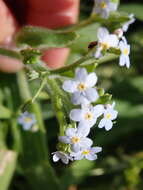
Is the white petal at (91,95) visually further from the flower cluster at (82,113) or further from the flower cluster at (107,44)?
the flower cluster at (107,44)

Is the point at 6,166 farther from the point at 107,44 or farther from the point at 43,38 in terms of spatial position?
the point at 107,44

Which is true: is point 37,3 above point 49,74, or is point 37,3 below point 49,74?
above

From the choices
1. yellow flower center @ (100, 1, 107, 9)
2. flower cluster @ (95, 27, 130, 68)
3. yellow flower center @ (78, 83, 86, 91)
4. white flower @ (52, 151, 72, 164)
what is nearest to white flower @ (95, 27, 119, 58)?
flower cluster @ (95, 27, 130, 68)

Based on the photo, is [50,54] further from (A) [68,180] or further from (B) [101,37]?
(B) [101,37]

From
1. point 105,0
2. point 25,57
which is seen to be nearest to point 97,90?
point 25,57

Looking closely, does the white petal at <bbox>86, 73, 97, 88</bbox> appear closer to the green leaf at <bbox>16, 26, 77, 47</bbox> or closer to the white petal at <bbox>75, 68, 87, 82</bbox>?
the white petal at <bbox>75, 68, 87, 82</bbox>

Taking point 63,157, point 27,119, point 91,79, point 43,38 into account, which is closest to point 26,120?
point 27,119
